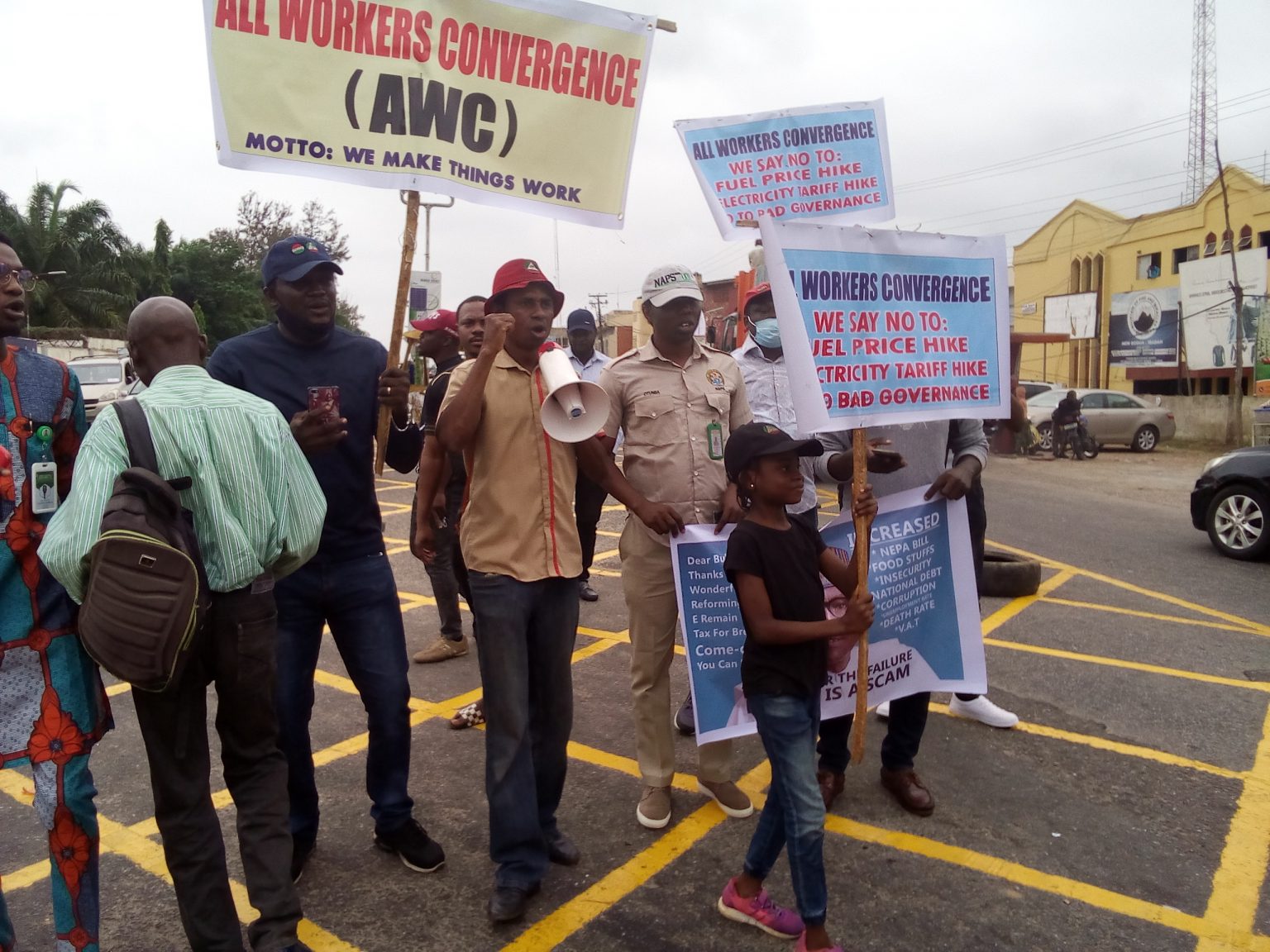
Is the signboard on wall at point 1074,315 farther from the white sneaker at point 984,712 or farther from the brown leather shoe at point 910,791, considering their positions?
the brown leather shoe at point 910,791

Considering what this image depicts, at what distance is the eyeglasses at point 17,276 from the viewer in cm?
246

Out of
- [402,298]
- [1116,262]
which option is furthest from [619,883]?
[1116,262]

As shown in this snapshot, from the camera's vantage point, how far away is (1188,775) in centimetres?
393

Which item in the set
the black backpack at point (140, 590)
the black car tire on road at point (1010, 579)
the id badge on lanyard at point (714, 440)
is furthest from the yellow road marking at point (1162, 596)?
the black backpack at point (140, 590)

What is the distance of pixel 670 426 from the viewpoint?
3.54m

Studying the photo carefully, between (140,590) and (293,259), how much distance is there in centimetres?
132

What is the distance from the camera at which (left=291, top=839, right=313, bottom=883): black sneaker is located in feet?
10.4

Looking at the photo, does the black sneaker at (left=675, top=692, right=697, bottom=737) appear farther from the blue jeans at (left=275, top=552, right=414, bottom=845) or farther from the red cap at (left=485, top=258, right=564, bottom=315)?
the red cap at (left=485, top=258, right=564, bottom=315)

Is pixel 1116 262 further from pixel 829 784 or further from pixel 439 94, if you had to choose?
pixel 439 94

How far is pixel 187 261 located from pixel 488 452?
4818 centimetres

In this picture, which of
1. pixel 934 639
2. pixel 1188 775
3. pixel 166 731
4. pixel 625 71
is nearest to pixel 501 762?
pixel 166 731

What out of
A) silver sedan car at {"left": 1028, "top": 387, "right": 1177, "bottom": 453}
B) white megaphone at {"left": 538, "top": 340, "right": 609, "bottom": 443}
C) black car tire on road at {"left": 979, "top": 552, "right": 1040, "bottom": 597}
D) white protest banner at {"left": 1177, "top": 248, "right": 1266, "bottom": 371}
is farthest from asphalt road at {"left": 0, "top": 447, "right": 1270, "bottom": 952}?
white protest banner at {"left": 1177, "top": 248, "right": 1266, "bottom": 371}

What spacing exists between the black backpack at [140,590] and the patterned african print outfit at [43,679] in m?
0.36

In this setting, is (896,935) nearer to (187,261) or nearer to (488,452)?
(488,452)
